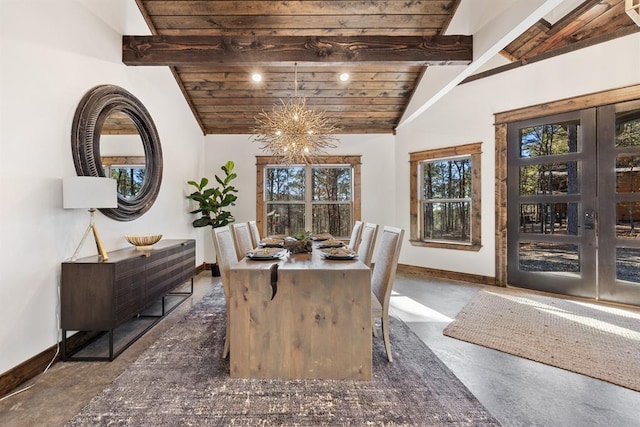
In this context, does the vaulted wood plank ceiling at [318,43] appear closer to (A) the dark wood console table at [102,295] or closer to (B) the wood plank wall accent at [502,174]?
(B) the wood plank wall accent at [502,174]

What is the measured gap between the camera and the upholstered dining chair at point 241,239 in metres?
3.06

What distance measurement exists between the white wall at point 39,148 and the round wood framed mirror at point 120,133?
0.08 m

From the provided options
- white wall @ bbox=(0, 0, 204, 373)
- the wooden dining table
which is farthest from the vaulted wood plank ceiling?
the wooden dining table

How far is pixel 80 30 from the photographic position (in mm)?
2727

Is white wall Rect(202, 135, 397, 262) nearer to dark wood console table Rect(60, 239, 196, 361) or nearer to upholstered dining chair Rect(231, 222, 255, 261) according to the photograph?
upholstered dining chair Rect(231, 222, 255, 261)

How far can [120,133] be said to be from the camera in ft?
10.7

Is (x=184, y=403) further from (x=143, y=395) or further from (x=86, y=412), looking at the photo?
(x=86, y=412)

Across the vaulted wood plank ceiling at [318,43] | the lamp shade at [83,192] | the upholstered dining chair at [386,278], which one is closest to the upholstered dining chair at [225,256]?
the lamp shade at [83,192]

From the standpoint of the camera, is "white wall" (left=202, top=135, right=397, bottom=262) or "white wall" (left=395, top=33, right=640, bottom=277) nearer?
"white wall" (left=395, top=33, right=640, bottom=277)

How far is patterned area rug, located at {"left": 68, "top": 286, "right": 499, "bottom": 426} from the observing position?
67.7 inches

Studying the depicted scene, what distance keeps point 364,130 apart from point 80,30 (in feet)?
14.2

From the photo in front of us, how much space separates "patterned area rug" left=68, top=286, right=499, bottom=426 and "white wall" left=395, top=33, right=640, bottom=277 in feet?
9.79

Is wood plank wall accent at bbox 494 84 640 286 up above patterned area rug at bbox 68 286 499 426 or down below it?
above

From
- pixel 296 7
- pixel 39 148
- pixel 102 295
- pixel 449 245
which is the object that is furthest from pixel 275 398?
pixel 296 7
